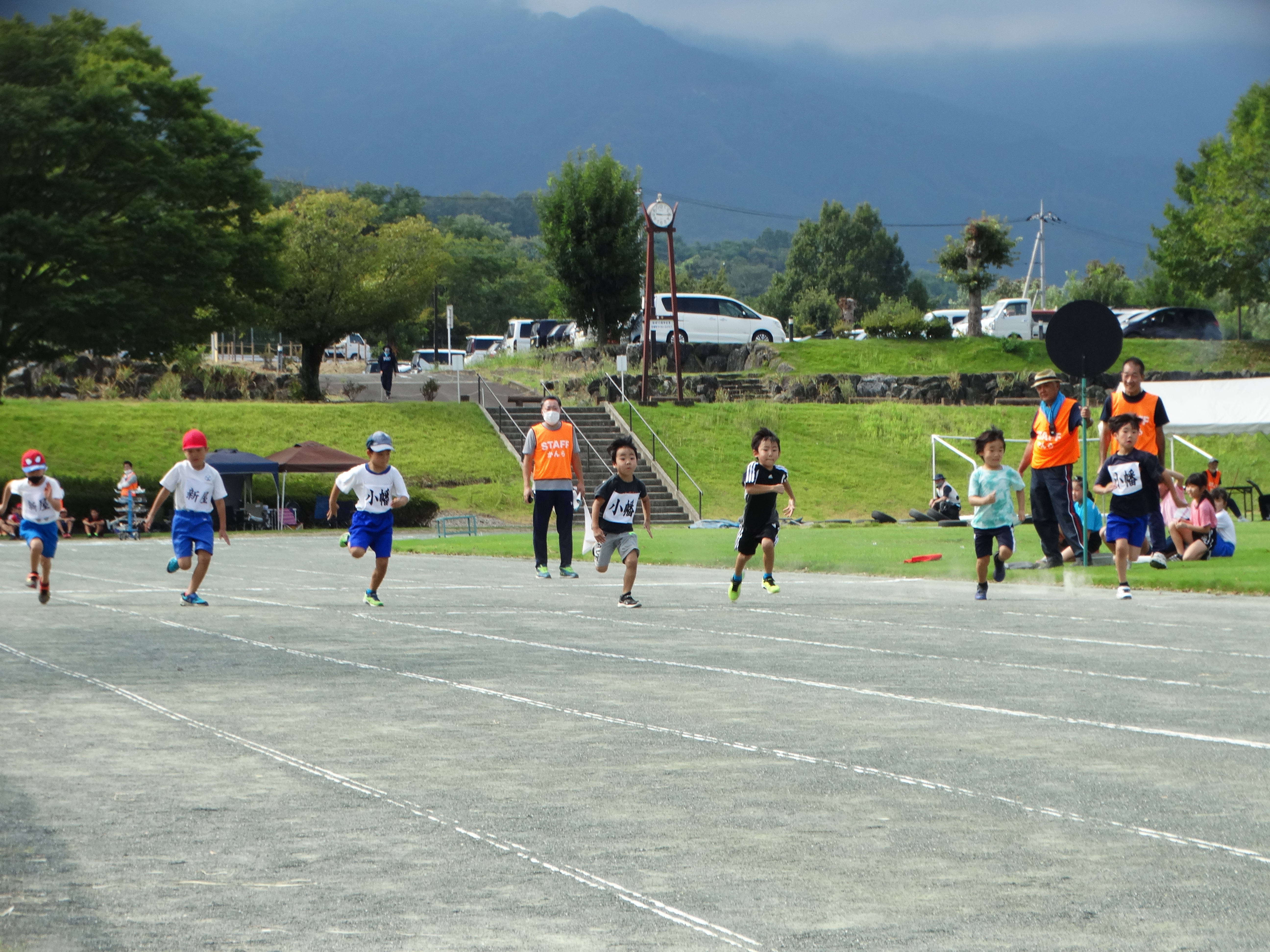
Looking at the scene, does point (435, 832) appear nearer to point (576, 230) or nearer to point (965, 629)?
point (965, 629)

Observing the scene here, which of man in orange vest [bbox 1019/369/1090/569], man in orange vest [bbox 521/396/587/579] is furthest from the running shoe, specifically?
man in orange vest [bbox 521/396/587/579]

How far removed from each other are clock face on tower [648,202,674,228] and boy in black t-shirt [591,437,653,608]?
112 feet

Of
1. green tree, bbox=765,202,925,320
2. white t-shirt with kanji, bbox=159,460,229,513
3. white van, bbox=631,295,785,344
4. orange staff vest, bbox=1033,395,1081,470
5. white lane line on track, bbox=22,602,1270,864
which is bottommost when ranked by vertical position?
white lane line on track, bbox=22,602,1270,864

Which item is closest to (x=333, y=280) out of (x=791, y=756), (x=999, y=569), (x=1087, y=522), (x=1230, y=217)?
(x=1230, y=217)

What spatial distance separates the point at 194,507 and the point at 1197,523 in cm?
1236

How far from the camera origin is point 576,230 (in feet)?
189

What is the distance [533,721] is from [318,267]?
159 ft

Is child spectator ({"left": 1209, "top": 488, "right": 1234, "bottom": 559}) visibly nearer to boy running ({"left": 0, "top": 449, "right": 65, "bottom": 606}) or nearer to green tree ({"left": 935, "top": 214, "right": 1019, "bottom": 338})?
boy running ({"left": 0, "top": 449, "right": 65, "bottom": 606})

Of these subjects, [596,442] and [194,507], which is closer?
[194,507]

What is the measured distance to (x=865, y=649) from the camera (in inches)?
419

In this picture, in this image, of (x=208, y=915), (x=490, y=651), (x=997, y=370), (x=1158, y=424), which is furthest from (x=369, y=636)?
(x=997, y=370)

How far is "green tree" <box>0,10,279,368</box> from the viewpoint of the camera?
35.5m

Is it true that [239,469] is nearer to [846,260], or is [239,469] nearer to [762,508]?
[762,508]

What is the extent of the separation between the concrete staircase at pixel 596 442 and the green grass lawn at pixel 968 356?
9397 mm
